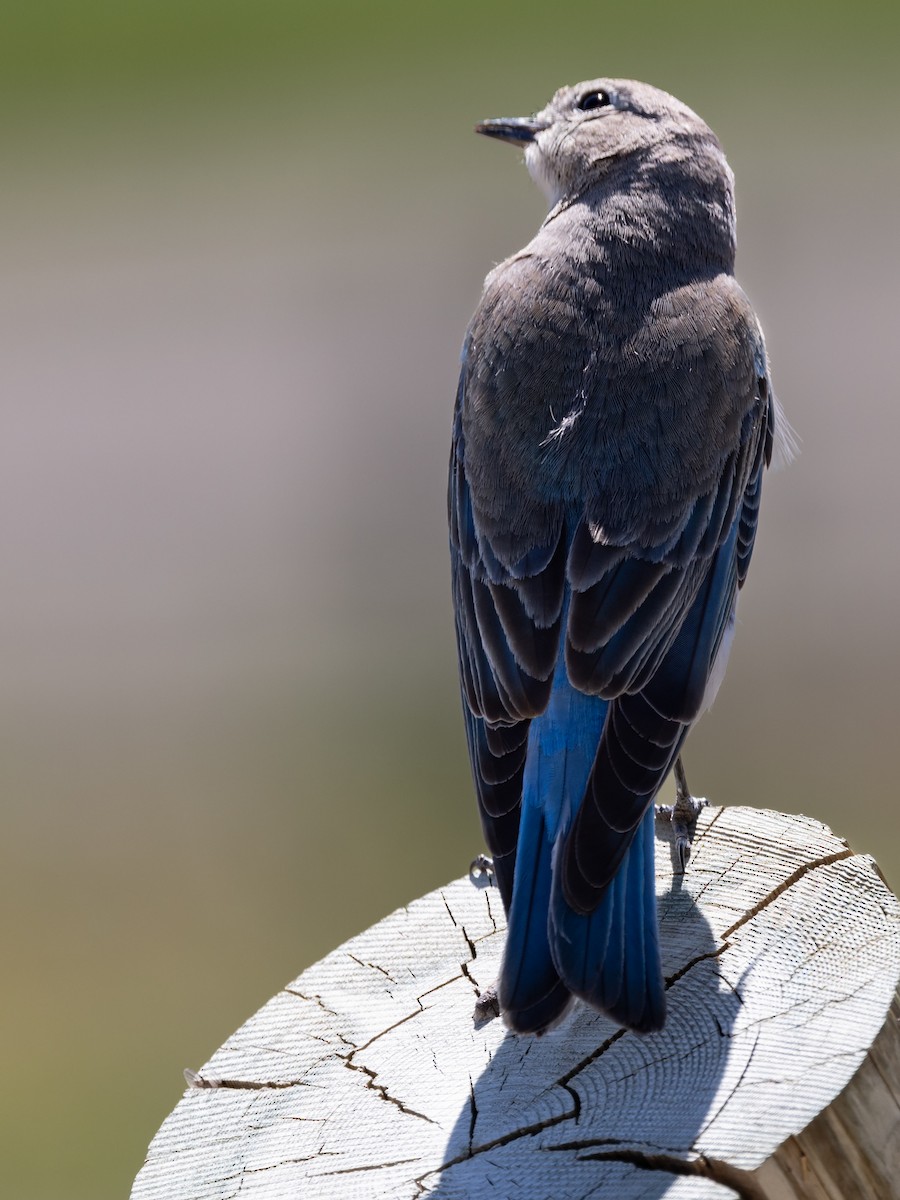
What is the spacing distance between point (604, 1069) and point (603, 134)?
115 inches

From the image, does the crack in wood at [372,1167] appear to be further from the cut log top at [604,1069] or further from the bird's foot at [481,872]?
the bird's foot at [481,872]

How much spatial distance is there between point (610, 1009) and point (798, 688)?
5435mm

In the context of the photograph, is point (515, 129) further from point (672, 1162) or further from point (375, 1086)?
point (672, 1162)

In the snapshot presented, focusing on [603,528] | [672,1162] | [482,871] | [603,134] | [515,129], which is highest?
[515,129]

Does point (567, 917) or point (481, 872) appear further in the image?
point (481, 872)

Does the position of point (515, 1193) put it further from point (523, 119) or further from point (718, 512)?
point (523, 119)

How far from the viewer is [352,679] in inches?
334

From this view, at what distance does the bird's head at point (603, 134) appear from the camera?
4.61 metres

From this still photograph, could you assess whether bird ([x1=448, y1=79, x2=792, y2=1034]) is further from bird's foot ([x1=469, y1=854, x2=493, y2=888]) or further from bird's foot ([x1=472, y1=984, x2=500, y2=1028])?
bird's foot ([x1=469, y1=854, x2=493, y2=888])

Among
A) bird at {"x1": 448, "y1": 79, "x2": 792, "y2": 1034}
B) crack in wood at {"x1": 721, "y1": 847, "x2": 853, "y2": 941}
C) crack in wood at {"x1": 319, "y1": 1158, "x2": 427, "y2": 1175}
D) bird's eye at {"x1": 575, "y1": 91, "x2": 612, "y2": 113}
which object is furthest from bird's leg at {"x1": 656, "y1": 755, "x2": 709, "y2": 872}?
bird's eye at {"x1": 575, "y1": 91, "x2": 612, "y2": 113}

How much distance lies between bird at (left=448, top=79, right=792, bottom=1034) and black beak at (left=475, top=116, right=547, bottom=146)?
33 centimetres

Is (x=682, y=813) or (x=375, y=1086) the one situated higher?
(x=682, y=813)

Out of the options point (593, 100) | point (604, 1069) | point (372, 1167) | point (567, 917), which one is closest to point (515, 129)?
point (593, 100)

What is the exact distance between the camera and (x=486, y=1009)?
3.39 meters
